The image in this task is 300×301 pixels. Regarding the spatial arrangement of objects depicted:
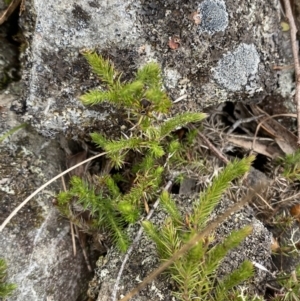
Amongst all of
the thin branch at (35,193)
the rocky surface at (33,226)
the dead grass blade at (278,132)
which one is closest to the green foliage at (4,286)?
the rocky surface at (33,226)

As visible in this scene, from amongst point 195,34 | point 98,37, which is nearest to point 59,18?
point 98,37

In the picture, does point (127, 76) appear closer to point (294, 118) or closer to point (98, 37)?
point (98, 37)

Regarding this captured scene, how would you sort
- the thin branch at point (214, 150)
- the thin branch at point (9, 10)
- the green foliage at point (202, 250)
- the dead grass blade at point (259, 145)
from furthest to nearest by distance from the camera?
1. the dead grass blade at point (259, 145)
2. the thin branch at point (214, 150)
3. the thin branch at point (9, 10)
4. the green foliage at point (202, 250)

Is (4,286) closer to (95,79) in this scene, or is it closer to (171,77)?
(95,79)

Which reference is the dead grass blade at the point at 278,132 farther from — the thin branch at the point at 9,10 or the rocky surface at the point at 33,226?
the thin branch at the point at 9,10

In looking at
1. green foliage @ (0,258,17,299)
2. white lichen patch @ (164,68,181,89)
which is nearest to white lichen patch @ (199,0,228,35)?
white lichen patch @ (164,68,181,89)

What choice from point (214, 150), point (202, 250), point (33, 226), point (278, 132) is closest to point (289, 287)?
point (202, 250)
